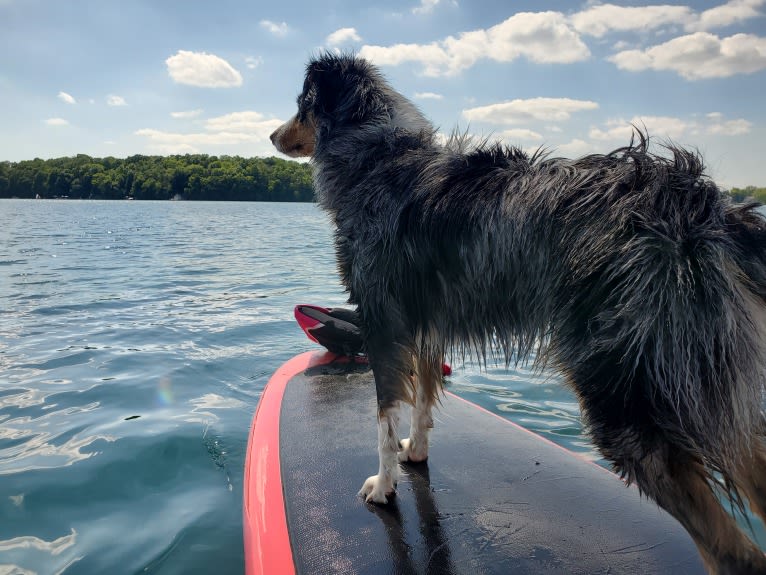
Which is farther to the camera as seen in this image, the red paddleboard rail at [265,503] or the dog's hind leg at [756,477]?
the red paddleboard rail at [265,503]

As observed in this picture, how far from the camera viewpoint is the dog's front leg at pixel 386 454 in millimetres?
3221

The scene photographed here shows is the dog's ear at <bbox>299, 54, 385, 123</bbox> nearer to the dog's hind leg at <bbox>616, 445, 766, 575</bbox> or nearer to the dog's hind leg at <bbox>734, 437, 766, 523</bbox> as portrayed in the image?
the dog's hind leg at <bbox>616, 445, 766, 575</bbox>

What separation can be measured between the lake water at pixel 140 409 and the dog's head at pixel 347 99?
188 cm

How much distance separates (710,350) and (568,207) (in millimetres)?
797

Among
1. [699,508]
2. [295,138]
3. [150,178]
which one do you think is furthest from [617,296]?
[150,178]

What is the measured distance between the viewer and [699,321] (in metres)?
2.12

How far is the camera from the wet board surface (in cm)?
271

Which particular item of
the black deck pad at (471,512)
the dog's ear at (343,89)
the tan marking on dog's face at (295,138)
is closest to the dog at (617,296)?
the black deck pad at (471,512)

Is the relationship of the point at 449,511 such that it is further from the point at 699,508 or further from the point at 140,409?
the point at 140,409

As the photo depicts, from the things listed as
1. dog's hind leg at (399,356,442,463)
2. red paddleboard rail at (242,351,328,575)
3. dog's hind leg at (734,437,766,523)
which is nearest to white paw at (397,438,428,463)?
dog's hind leg at (399,356,442,463)

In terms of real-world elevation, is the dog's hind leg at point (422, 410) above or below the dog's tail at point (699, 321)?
below

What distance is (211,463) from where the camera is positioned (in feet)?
16.4

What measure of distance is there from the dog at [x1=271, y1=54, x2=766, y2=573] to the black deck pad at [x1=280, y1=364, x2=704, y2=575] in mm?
352

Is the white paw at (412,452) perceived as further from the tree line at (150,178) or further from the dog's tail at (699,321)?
the tree line at (150,178)
